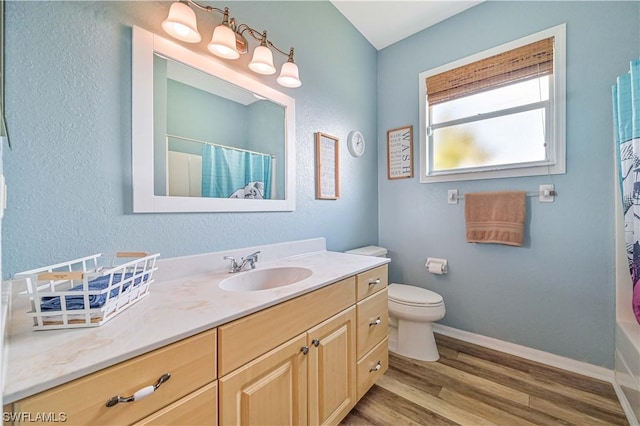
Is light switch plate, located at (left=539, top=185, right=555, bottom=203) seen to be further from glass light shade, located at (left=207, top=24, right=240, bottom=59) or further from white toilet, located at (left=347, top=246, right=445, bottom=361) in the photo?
glass light shade, located at (left=207, top=24, right=240, bottom=59)

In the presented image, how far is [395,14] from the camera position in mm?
2043

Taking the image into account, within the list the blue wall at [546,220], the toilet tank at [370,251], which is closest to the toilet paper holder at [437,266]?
the blue wall at [546,220]

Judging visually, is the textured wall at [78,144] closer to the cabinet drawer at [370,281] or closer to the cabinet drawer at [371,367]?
the cabinet drawer at [370,281]

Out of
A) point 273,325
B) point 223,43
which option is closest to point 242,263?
point 273,325

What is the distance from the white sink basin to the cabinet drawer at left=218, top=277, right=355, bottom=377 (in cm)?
20

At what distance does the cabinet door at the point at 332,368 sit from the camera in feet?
3.27

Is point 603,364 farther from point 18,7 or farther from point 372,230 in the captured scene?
point 18,7

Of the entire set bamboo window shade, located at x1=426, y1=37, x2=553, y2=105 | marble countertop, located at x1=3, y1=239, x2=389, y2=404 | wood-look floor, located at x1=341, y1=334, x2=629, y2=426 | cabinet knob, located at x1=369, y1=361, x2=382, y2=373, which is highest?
bamboo window shade, located at x1=426, y1=37, x2=553, y2=105

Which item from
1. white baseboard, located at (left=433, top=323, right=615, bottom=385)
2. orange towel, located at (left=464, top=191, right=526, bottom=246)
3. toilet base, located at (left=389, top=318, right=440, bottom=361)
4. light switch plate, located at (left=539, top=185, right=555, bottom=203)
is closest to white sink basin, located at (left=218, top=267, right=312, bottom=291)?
toilet base, located at (left=389, top=318, right=440, bottom=361)

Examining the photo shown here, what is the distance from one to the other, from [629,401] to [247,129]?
244 centimetres

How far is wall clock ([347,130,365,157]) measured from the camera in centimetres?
214

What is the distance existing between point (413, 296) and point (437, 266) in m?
0.43

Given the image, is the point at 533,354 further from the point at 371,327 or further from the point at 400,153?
the point at 400,153

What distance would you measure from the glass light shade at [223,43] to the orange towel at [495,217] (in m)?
1.89
